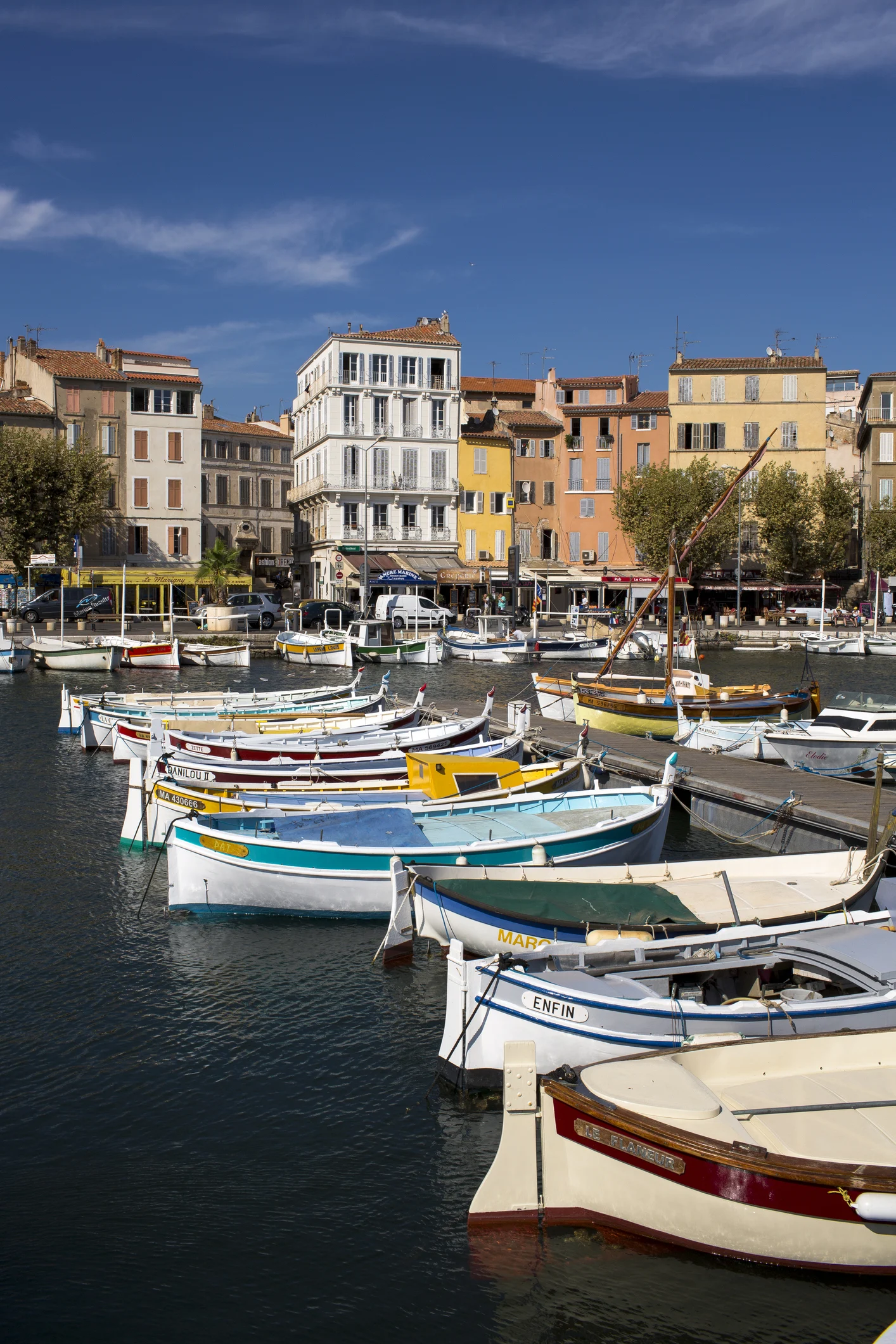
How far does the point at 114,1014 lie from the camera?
12.8 m

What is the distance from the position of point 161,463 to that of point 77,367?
7.02 meters

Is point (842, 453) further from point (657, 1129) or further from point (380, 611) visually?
point (657, 1129)

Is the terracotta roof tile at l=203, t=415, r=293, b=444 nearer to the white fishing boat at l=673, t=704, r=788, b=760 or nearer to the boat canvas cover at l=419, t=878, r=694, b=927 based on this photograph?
the white fishing boat at l=673, t=704, r=788, b=760

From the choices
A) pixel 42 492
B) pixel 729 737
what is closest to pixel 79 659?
pixel 42 492

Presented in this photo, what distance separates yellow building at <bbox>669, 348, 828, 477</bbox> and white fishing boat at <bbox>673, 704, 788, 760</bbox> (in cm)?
5096

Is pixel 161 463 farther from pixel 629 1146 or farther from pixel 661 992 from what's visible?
pixel 629 1146

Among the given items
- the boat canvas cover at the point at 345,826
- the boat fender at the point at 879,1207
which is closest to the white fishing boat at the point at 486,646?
the boat canvas cover at the point at 345,826

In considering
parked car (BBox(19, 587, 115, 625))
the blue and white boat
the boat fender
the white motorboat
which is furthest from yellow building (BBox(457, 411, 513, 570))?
the boat fender

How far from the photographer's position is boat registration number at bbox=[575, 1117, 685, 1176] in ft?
25.2

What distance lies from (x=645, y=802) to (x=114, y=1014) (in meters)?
8.17

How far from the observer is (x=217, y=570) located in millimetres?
65250

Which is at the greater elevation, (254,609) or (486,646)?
(254,609)

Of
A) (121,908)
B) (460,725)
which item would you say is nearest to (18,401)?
(460,725)

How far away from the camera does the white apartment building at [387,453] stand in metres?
69.9
